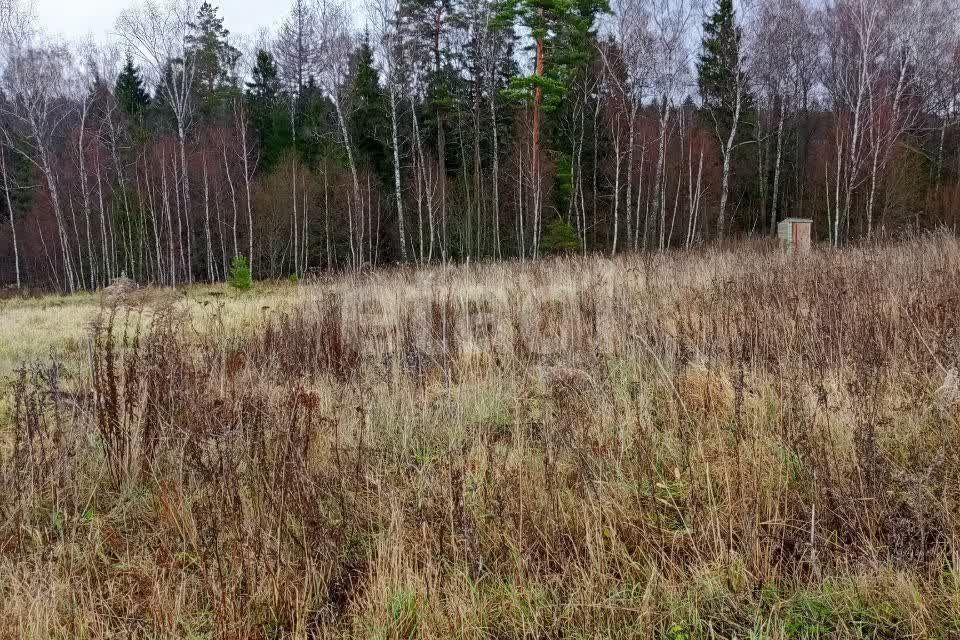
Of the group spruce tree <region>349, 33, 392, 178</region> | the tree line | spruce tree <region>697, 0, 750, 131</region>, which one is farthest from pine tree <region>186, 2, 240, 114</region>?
spruce tree <region>697, 0, 750, 131</region>

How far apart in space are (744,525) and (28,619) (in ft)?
7.99

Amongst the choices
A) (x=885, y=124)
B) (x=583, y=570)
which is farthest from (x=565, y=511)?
(x=885, y=124)

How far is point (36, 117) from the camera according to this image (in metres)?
20.0

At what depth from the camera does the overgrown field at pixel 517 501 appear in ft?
5.82

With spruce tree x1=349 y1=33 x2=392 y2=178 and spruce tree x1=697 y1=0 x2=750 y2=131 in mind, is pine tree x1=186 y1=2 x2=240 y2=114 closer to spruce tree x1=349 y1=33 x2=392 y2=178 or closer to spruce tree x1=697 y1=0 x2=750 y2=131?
spruce tree x1=349 y1=33 x2=392 y2=178

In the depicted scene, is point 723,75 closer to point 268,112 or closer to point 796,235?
point 796,235

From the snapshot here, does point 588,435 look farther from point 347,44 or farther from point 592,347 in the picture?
point 347,44

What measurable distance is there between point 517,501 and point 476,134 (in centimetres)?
2164

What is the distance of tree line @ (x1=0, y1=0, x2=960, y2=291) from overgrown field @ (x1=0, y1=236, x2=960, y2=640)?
49.5ft

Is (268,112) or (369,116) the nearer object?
(369,116)

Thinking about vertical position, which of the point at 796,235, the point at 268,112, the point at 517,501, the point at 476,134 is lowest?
the point at 517,501

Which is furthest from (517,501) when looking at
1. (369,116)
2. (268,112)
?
(268,112)

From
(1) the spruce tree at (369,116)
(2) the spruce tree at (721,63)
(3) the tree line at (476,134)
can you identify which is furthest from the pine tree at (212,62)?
(2) the spruce tree at (721,63)

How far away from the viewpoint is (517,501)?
2.34 meters
